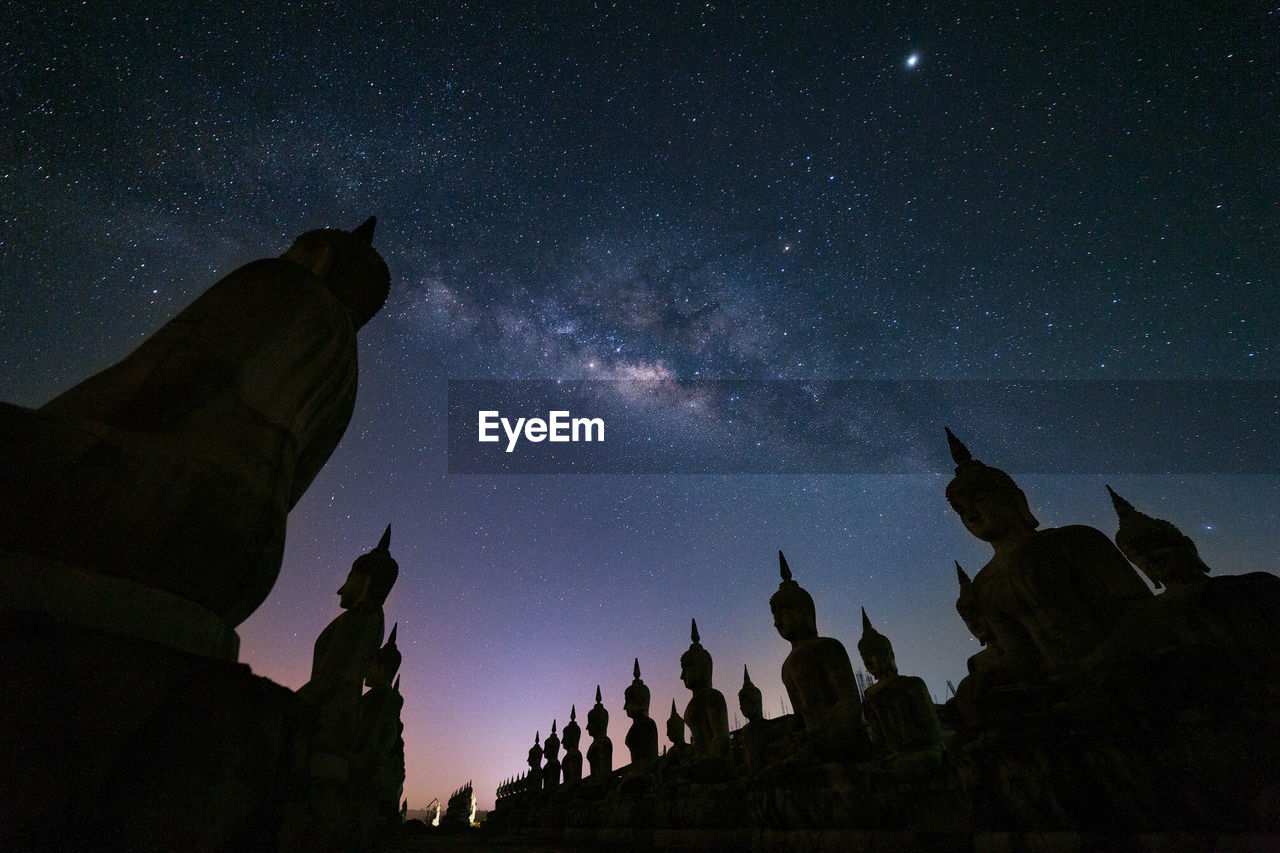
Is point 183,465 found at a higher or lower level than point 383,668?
lower

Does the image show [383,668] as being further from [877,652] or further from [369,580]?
[877,652]

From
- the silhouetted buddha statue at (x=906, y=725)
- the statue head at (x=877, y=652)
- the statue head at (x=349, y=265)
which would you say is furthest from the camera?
the statue head at (x=877, y=652)

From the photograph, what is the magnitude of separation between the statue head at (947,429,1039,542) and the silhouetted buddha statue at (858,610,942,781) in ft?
8.51

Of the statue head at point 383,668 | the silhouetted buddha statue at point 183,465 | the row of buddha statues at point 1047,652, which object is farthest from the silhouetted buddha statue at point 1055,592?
the statue head at point 383,668

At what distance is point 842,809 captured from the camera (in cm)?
492

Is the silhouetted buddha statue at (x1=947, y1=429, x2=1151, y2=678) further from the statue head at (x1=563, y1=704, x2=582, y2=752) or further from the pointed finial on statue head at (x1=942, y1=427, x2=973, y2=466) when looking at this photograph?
the statue head at (x1=563, y1=704, x2=582, y2=752)

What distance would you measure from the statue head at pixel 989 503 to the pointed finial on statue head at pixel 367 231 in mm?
4950

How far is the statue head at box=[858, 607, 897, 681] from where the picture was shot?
10.7m

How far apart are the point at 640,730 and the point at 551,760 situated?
412 inches

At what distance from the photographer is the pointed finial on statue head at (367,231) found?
4016 millimetres

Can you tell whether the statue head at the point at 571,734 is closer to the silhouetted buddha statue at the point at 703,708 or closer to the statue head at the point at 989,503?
the silhouetted buddha statue at the point at 703,708

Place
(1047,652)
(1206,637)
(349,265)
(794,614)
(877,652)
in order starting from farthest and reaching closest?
(877,652) < (794,614) < (349,265) < (1047,652) < (1206,637)

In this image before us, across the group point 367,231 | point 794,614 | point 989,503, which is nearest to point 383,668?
point 794,614

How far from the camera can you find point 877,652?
10.7 metres
